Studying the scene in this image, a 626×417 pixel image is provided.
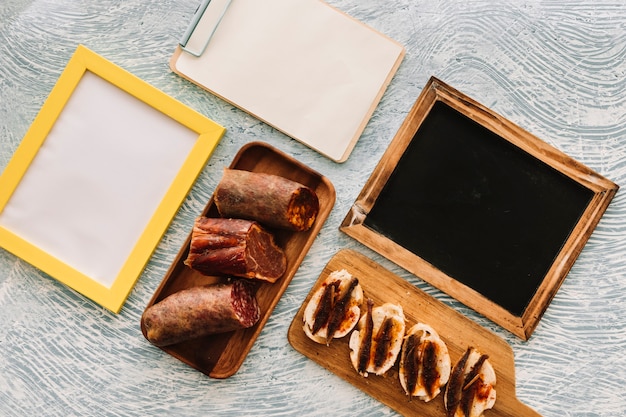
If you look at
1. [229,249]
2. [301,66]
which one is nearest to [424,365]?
[229,249]

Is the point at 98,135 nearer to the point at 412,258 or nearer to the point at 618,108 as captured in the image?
the point at 412,258

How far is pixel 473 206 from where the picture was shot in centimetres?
214

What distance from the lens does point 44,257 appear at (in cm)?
217

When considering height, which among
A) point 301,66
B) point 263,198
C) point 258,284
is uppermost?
point 301,66

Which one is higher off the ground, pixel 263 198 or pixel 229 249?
pixel 263 198

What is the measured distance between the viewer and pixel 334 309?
211cm

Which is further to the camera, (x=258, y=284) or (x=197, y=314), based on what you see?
(x=258, y=284)

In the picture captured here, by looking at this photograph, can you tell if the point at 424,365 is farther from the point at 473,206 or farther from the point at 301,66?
the point at 301,66

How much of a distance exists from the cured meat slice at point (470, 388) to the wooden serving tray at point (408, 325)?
5cm

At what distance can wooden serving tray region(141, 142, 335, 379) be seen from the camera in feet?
7.02

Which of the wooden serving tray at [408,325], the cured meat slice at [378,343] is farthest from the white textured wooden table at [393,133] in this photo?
the cured meat slice at [378,343]

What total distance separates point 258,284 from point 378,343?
54 cm

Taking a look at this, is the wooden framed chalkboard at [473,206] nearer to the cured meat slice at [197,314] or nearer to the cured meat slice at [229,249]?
the cured meat slice at [229,249]

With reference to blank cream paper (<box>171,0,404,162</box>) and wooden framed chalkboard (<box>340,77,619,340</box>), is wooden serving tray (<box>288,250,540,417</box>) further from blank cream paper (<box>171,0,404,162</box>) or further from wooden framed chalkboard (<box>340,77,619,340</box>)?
blank cream paper (<box>171,0,404,162</box>)
